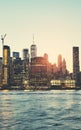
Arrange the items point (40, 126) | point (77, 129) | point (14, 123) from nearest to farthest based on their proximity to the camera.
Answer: point (77, 129) → point (40, 126) → point (14, 123)

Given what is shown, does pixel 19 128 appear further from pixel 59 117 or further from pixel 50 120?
pixel 59 117

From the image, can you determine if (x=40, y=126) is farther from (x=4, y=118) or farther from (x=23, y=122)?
(x=4, y=118)

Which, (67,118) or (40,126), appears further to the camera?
(67,118)

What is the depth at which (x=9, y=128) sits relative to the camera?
64.6m

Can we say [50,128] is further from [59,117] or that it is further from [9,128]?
[59,117]

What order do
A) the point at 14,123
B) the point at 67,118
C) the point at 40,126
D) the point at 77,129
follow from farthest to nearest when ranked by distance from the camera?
the point at 67,118
the point at 14,123
the point at 40,126
the point at 77,129

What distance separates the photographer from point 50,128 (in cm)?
6444

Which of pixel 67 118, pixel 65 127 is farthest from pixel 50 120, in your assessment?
pixel 65 127

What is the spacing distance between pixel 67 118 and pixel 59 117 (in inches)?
91.0

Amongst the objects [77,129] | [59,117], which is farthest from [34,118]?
[77,129]

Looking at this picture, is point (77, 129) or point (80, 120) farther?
point (80, 120)

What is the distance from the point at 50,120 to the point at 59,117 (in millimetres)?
5195

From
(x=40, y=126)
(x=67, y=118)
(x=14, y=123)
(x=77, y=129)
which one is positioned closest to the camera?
(x=77, y=129)

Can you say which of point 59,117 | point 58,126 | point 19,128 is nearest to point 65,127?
point 58,126
